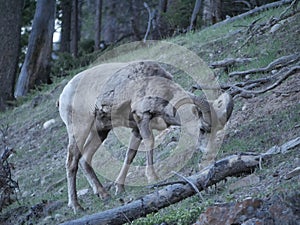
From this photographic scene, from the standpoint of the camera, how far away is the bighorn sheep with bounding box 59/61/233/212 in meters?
9.09

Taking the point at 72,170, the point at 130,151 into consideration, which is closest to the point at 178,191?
the point at 130,151

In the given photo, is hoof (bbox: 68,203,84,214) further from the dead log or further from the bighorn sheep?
the dead log

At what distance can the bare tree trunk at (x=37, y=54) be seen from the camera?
19109 mm

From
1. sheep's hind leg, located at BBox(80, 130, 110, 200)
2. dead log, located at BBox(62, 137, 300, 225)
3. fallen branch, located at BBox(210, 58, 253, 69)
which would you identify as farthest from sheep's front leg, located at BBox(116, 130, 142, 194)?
fallen branch, located at BBox(210, 58, 253, 69)

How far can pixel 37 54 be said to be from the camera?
19.1 metres

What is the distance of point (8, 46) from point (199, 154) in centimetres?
1035

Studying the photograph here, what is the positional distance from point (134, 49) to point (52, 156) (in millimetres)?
4999

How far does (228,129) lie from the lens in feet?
33.8

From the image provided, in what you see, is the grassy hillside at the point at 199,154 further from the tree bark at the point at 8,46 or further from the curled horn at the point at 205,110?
the tree bark at the point at 8,46

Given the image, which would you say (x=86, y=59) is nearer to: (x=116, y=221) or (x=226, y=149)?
(x=226, y=149)

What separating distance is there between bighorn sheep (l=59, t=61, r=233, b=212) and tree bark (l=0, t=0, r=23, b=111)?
909 cm

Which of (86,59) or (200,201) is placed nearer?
(200,201)

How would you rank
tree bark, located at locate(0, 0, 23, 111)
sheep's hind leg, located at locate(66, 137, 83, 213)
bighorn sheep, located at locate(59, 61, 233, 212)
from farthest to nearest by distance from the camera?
tree bark, located at locate(0, 0, 23, 111)
sheep's hind leg, located at locate(66, 137, 83, 213)
bighorn sheep, located at locate(59, 61, 233, 212)

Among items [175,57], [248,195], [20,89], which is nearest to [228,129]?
[248,195]
